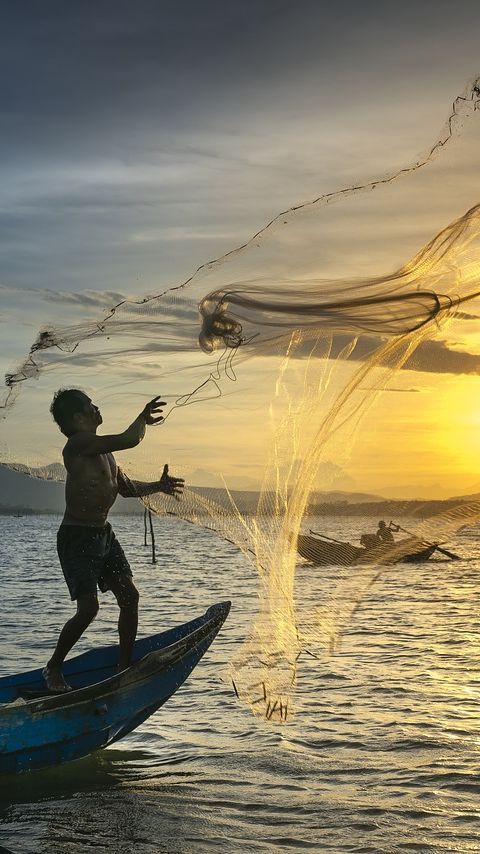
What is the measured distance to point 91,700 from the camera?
25.8 feet

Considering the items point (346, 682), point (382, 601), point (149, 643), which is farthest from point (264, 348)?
point (382, 601)

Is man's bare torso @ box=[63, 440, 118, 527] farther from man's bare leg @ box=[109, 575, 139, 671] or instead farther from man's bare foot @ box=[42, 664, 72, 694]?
man's bare foot @ box=[42, 664, 72, 694]

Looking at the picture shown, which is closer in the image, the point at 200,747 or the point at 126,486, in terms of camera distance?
the point at 126,486

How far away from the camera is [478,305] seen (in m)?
7.17

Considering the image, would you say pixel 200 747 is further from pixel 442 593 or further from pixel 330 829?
pixel 442 593

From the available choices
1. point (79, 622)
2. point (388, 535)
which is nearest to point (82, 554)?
point (79, 622)

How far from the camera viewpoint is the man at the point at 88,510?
739cm

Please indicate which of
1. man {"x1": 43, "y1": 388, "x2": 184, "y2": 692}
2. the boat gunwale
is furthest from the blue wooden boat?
man {"x1": 43, "y1": 388, "x2": 184, "y2": 692}

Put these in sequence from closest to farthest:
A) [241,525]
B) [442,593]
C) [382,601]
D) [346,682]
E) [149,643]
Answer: [241,525], [149,643], [346,682], [382,601], [442,593]

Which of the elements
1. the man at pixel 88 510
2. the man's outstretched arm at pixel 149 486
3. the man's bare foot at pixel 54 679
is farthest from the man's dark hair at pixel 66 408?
the man's bare foot at pixel 54 679

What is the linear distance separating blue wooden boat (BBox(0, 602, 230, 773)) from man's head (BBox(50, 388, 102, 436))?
2008 millimetres

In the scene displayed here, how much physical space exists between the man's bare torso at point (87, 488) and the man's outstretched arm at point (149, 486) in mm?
264

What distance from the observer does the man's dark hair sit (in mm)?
7418

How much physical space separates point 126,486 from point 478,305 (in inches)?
119
